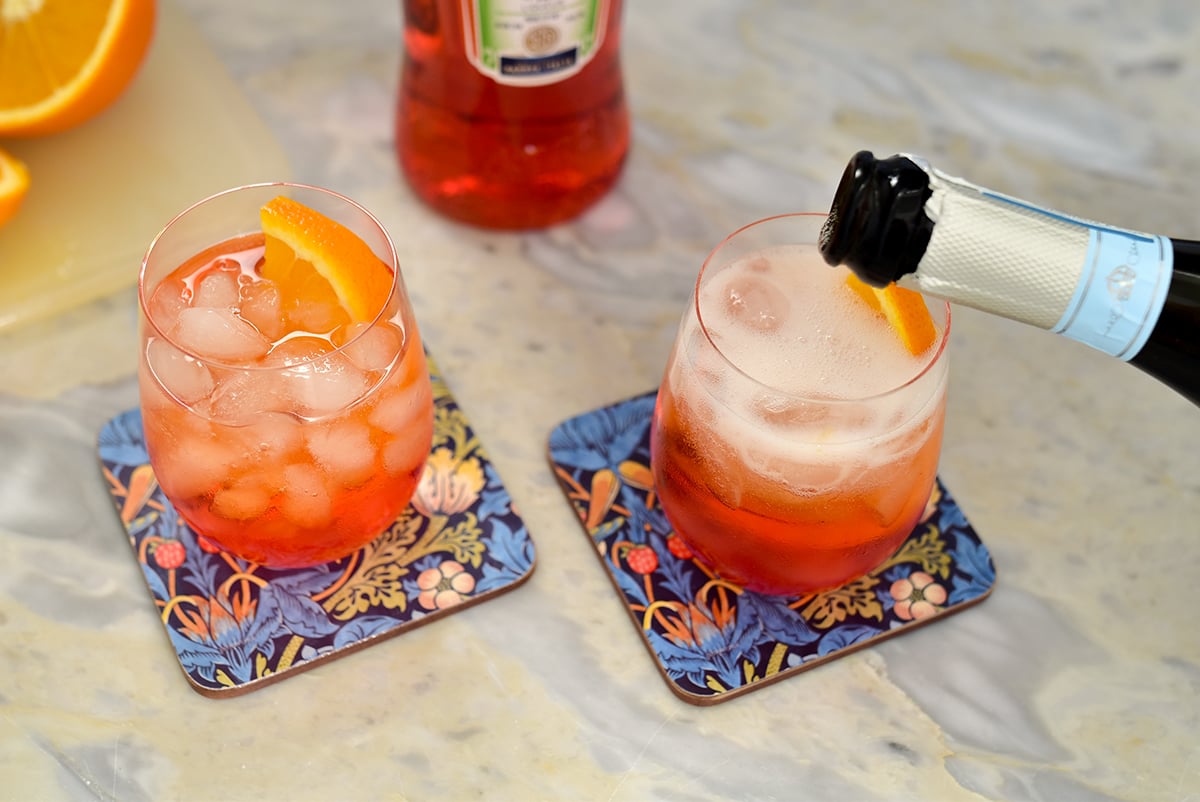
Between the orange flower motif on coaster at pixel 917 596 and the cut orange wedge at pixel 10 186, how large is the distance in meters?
0.74

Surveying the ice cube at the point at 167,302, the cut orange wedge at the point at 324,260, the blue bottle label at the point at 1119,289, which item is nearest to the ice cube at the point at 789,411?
the blue bottle label at the point at 1119,289

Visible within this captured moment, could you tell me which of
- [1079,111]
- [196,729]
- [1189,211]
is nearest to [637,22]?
[1079,111]

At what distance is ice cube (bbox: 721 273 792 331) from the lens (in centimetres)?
76

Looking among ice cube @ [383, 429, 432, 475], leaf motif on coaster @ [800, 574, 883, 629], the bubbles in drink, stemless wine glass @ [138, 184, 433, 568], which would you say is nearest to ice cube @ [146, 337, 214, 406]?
stemless wine glass @ [138, 184, 433, 568]

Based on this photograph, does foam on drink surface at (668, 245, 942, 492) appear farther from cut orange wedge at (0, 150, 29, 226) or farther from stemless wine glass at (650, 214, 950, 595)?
cut orange wedge at (0, 150, 29, 226)

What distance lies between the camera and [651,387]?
982 millimetres

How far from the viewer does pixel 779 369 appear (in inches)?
28.6

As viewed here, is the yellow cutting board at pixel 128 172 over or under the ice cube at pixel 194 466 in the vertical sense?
under

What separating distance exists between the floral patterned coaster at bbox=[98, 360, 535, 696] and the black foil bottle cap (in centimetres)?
36

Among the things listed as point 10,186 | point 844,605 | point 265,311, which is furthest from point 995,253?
point 10,186

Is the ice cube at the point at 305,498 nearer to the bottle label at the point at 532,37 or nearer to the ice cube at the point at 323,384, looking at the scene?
the ice cube at the point at 323,384

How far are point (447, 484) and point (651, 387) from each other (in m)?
0.19

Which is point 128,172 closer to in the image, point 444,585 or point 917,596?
point 444,585

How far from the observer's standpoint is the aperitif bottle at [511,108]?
949 millimetres
